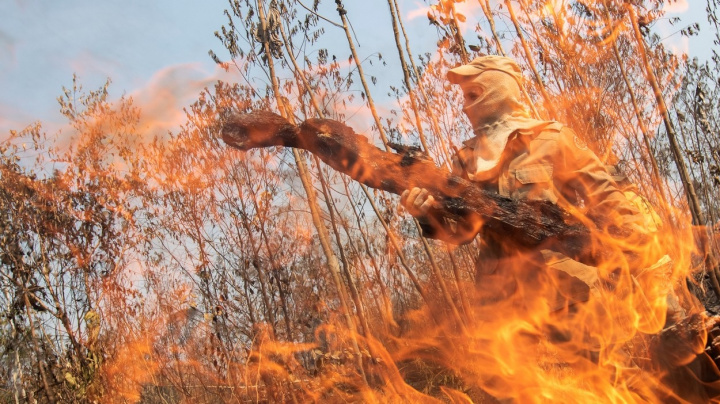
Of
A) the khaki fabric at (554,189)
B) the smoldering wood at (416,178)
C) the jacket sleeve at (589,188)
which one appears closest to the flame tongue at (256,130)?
the smoldering wood at (416,178)

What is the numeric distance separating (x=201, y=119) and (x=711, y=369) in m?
8.77

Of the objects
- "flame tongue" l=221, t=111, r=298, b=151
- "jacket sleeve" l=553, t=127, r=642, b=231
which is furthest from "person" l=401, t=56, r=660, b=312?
"flame tongue" l=221, t=111, r=298, b=151

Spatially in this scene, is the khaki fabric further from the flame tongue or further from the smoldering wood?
the flame tongue

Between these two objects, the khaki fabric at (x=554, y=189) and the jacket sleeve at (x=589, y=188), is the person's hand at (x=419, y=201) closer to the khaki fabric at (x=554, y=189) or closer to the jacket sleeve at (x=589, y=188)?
the khaki fabric at (x=554, y=189)

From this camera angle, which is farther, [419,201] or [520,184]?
[520,184]

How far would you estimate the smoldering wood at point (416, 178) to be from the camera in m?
2.08

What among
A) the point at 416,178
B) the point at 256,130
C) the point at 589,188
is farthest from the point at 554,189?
the point at 256,130

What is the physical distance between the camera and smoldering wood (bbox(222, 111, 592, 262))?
2078 millimetres

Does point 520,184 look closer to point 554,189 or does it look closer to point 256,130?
point 554,189

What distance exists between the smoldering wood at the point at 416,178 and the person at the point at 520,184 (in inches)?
2.3

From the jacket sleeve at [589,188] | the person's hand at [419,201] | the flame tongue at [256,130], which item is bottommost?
the jacket sleeve at [589,188]

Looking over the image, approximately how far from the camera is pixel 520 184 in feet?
7.88

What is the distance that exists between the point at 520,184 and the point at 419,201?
56cm

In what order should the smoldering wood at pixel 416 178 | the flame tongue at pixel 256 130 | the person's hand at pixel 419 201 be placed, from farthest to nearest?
1. the flame tongue at pixel 256 130
2. the person's hand at pixel 419 201
3. the smoldering wood at pixel 416 178
